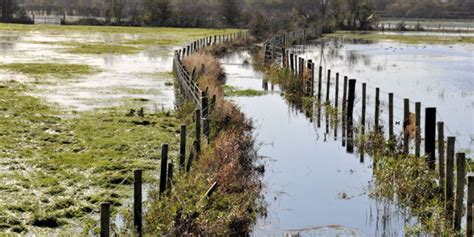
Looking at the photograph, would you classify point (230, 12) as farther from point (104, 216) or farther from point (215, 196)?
point (104, 216)

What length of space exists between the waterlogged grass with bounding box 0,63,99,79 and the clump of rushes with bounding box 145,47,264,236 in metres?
21.0

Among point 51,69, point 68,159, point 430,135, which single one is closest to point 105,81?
point 51,69

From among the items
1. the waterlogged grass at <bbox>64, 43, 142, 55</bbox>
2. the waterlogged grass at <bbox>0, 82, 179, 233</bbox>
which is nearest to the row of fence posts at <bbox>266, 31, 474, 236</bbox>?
the waterlogged grass at <bbox>0, 82, 179, 233</bbox>

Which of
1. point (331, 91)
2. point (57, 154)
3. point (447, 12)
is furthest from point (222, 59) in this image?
point (447, 12)

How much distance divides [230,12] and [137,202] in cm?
10656

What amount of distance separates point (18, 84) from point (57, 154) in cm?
1565

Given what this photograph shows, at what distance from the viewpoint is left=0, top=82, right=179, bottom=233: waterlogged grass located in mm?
12352

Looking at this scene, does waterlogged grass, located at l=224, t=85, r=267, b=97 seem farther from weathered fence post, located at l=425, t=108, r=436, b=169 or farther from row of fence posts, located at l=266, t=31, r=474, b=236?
weathered fence post, located at l=425, t=108, r=436, b=169

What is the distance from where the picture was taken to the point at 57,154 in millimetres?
16688

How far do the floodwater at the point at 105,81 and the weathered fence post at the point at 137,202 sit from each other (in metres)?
14.6

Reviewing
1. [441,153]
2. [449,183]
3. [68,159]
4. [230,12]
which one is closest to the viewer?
[449,183]

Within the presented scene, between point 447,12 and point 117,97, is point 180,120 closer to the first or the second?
point 117,97

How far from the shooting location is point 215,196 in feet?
40.8

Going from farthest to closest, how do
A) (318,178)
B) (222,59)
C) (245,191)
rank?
(222,59), (318,178), (245,191)
